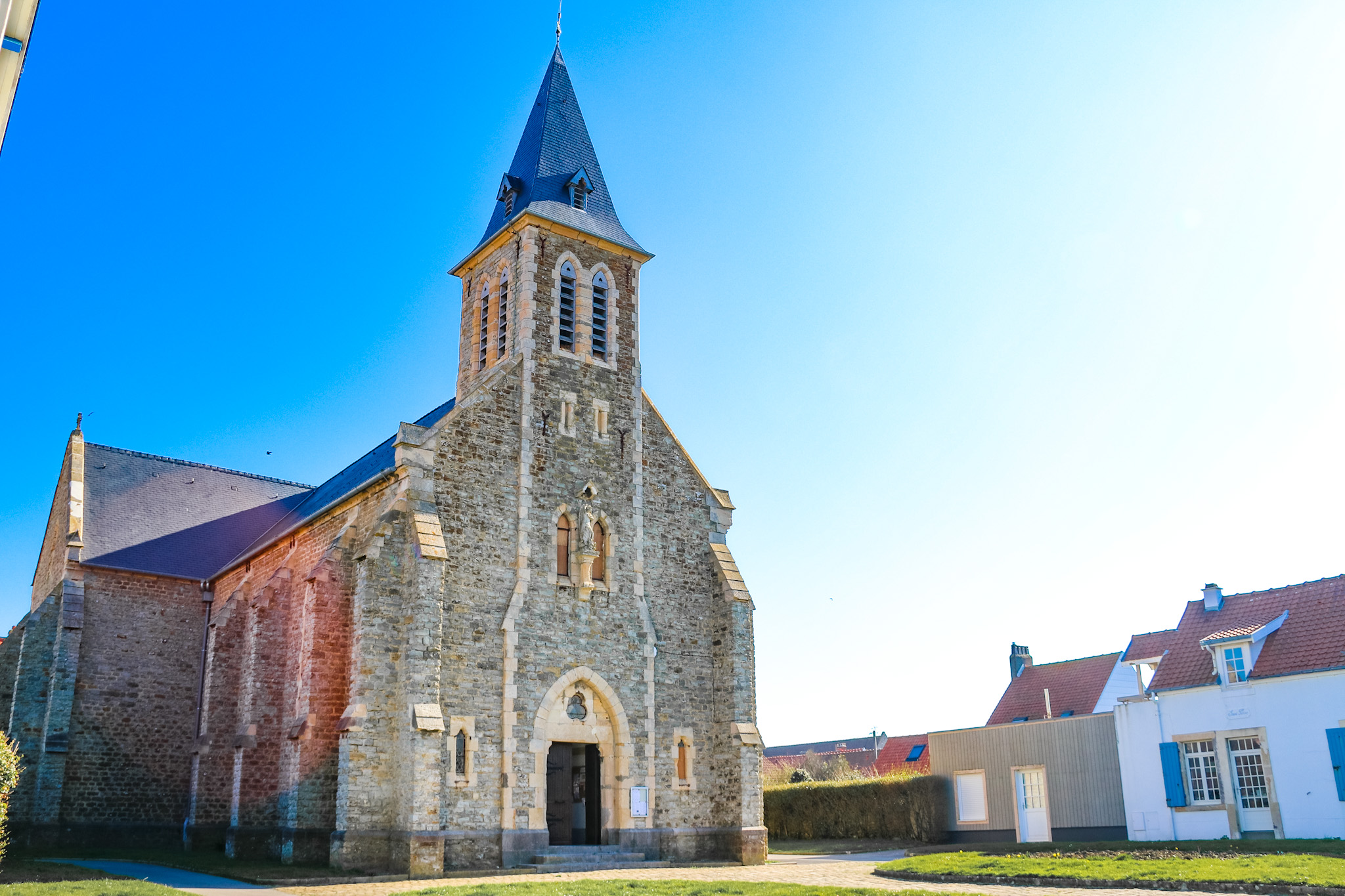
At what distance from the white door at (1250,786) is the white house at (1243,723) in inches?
0.8

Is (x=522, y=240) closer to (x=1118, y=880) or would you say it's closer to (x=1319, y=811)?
(x=1118, y=880)

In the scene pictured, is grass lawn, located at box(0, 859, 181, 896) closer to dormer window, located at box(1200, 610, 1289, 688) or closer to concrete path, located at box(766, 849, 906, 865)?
concrete path, located at box(766, 849, 906, 865)

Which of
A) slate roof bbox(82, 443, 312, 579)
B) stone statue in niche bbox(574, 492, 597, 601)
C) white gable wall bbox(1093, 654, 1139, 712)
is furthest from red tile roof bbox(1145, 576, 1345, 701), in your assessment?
slate roof bbox(82, 443, 312, 579)

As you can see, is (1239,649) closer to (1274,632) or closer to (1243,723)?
(1274,632)

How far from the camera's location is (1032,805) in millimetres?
29672

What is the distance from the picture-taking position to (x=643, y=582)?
2359 centimetres

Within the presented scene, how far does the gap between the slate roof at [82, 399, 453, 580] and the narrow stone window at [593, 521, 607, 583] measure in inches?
209

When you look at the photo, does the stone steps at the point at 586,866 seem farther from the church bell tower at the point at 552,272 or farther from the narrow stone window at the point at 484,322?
the narrow stone window at the point at 484,322

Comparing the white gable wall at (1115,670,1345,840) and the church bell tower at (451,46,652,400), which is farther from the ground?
the church bell tower at (451,46,652,400)

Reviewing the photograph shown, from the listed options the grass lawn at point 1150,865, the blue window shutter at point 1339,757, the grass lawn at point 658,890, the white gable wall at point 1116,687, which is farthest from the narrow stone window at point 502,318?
the white gable wall at point 1116,687

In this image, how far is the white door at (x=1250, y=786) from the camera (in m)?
23.9

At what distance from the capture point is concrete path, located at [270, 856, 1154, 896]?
13727 millimetres

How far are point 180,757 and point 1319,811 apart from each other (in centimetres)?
2820

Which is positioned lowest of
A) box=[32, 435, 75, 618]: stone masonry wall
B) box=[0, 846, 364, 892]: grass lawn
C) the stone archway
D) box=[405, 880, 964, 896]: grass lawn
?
box=[0, 846, 364, 892]: grass lawn
